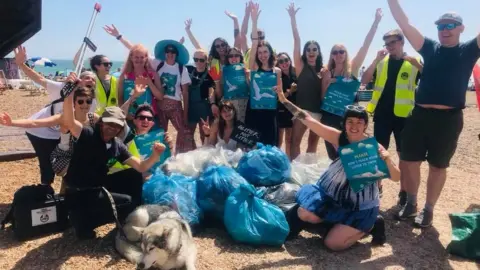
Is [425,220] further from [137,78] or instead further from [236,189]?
[137,78]

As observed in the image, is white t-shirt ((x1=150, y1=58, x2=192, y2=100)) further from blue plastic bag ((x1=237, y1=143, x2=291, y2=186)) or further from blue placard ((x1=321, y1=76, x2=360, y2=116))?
blue placard ((x1=321, y1=76, x2=360, y2=116))

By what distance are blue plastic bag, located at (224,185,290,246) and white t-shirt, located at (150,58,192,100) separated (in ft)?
6.86

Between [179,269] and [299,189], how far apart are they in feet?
5.12

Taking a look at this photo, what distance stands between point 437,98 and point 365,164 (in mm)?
1197

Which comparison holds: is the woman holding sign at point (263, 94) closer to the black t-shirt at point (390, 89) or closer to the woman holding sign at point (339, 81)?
the woman holding sign at point (339, 81)

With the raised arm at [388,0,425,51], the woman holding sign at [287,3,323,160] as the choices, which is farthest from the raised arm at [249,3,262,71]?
the raised arm at [388,0,425,51]

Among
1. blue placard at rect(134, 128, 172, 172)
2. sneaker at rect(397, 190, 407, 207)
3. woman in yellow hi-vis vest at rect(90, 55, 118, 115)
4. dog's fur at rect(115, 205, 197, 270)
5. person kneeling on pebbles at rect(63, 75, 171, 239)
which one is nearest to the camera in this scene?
dog's fur at rect(115, 205, 197, 270)

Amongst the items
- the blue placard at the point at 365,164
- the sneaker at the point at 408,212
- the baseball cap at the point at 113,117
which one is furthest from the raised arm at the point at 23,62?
the sneaker at the point at 408,212

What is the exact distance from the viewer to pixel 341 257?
367cm

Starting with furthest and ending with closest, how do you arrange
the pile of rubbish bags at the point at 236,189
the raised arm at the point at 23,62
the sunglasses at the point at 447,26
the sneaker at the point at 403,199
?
the sneaker at the point at 403,199
the raised arm at the point at 23,62
the sunglasses at the point at 447,26
the pile of rubbish bags at the point at 236,189

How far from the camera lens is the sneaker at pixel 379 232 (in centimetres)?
391

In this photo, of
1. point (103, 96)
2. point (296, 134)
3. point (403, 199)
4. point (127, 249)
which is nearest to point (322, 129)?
point (296, 134)

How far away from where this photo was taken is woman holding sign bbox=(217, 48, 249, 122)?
532 cm

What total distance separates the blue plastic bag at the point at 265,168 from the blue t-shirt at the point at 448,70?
1.63 meters
